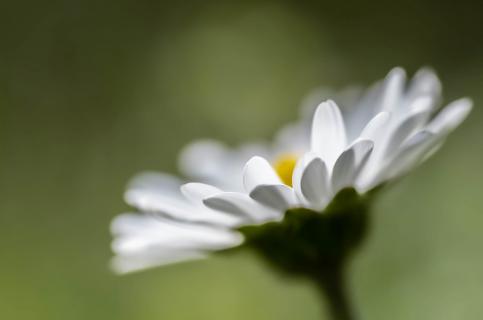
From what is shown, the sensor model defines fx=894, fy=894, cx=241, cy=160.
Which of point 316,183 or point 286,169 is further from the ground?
point 286,169

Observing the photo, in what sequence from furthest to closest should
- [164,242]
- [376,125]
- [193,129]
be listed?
[193,129], [164,242], [376,125]

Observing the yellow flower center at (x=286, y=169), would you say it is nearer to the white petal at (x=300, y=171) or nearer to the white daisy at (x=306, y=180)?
the white daisy at (x=306, y=180)

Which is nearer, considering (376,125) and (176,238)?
(376,125)

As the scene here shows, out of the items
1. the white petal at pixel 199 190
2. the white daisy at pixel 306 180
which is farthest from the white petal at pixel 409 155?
the white petal at pixel 199 190

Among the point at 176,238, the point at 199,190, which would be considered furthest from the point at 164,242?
the point at 199,190

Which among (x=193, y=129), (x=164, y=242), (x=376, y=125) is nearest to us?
(x=376, y=125)

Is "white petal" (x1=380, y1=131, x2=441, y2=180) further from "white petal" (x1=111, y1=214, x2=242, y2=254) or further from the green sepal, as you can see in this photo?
"white petal" (x1=111, y1=214, x2=242, y2=254)

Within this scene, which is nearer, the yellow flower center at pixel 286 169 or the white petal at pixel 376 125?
the white petal at pixel 376 125

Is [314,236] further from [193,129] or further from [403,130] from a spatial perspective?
[193,129]

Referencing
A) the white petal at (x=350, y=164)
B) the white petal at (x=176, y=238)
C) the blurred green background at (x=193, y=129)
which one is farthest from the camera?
the blurred green background at (x=193, y=129)
